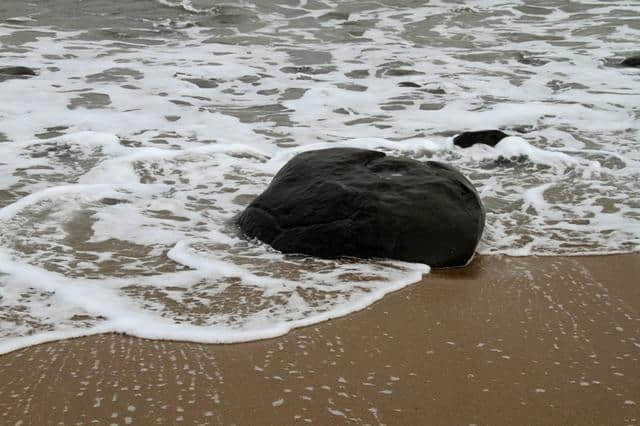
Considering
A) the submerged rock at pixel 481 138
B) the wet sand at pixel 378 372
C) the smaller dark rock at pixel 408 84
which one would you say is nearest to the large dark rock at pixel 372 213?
the wet sand at pixel 378 372

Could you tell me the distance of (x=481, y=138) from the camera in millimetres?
6141

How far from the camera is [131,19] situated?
46.0 ft

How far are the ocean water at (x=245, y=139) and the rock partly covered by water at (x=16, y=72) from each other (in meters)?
0.34

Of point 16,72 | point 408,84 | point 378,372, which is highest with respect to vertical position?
point 378,372

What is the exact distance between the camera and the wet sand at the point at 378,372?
2014mm

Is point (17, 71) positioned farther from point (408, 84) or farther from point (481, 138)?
point (481, 138)

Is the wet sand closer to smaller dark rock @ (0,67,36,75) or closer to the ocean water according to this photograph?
the ocean water

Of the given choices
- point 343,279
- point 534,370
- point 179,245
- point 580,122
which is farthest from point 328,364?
point 580,122

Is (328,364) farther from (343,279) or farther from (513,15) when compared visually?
(513,15)

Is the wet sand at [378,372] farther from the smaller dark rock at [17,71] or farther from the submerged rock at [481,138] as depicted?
the smaller dark rock at [17,71]

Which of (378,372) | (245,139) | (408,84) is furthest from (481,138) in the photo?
(378,372)

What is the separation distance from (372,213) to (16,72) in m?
7.38

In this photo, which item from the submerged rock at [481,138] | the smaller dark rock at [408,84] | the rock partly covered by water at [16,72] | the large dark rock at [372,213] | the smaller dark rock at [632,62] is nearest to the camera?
the large dark rock at [372,213]

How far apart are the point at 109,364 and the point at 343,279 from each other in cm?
130
